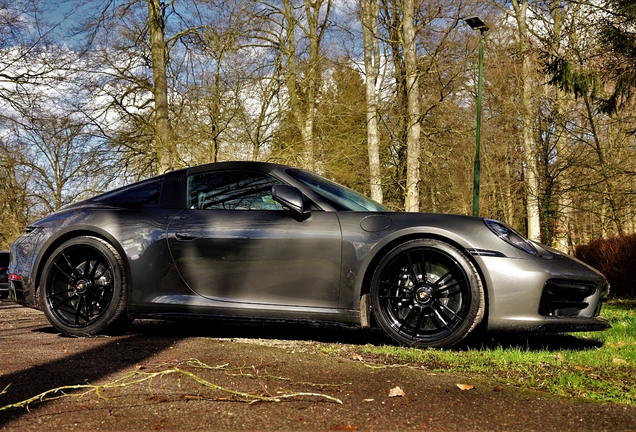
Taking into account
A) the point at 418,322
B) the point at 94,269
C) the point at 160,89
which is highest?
the point at 160,89

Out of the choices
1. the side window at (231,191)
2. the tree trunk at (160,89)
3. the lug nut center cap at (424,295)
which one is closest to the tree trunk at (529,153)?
the tree trunk at (160,89)

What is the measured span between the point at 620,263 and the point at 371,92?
34.5 feet

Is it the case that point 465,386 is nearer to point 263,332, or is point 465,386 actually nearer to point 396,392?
point 396,392

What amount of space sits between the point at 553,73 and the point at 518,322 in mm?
9802

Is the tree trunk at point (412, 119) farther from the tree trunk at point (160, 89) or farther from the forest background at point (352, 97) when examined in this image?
the tree trunk at point (160, 89)

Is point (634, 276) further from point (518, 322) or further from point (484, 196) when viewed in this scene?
point (484, 196)

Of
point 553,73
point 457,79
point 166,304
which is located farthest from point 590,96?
point 166,304

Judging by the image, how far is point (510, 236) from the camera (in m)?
4.04

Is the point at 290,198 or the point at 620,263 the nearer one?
the point at 290,198

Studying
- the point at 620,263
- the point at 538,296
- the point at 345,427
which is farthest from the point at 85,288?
the point at 620,263

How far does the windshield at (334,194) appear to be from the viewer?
4477 mm

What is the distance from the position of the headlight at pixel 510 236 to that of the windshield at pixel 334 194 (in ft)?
3.31

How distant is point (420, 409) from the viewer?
2561 millimetres

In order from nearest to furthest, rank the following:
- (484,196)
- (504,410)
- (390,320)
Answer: (504,410)
(390,320)
(484,196)
